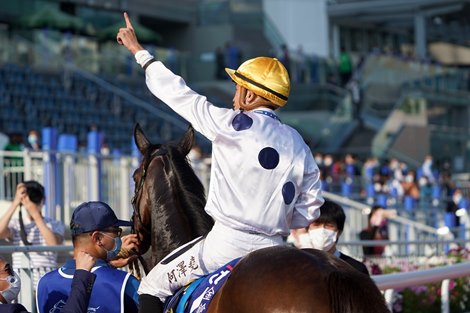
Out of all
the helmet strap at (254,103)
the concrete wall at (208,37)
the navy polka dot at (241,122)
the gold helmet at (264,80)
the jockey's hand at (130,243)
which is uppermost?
the concrete wall at (208,37)

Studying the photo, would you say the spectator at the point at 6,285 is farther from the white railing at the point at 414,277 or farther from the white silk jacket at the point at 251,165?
the white railing at the point at 414,277

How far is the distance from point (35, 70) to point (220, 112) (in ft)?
69.7

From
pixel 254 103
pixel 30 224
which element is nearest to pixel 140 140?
pixel 254 103

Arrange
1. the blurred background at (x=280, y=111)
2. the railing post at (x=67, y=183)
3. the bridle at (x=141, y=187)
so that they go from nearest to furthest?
the bridle at (x=141, y=187) → the railing post at (x=67, y=183) → the blurred background at (x=280, y=111)

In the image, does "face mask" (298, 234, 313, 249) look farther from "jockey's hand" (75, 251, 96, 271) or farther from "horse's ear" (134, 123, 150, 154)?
"jockey's hand" (75, 251, 96, 271)

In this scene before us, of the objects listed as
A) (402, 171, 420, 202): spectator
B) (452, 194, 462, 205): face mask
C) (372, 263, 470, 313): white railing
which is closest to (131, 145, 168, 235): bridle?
(372, 263, 470, 313): white railing

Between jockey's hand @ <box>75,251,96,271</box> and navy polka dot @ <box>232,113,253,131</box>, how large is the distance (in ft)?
2.77

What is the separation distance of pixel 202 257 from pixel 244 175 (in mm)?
414

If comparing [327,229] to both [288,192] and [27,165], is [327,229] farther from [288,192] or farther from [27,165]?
[27,165]

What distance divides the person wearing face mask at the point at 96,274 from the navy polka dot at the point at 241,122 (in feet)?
2.37

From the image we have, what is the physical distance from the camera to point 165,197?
5.31 metres

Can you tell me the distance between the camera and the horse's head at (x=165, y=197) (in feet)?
17.1

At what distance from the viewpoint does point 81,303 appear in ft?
14.4

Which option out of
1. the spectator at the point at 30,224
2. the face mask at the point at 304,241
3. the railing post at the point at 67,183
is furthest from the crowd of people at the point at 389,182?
the face mask at the point at 304,241
